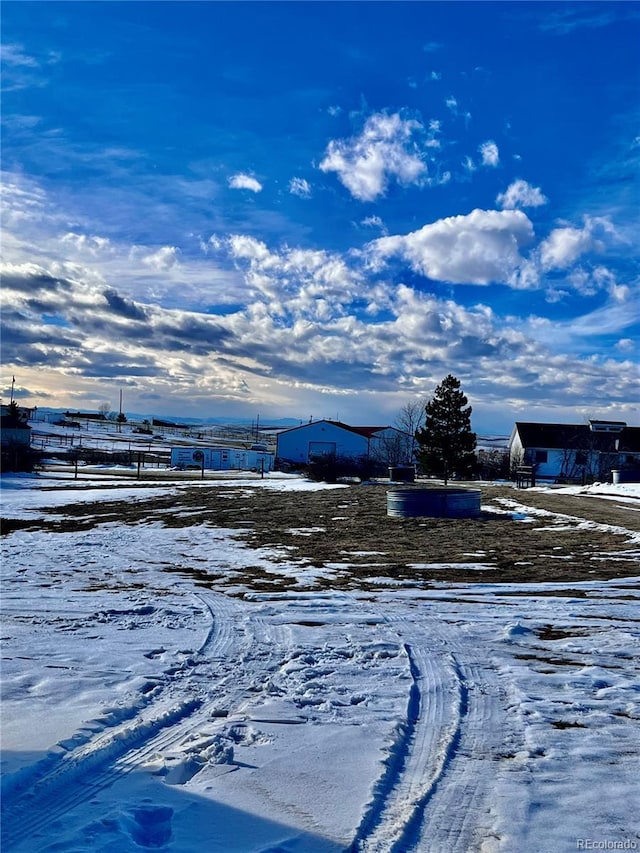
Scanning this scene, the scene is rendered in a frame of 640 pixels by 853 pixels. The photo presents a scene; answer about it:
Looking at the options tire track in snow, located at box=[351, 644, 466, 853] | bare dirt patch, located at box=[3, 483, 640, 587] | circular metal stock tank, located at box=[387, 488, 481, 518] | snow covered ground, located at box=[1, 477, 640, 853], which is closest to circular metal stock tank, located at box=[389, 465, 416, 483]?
bare dirt patch, located at box=[3, 483, 640, 587]

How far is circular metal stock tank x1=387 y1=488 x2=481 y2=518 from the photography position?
1809 centimetres

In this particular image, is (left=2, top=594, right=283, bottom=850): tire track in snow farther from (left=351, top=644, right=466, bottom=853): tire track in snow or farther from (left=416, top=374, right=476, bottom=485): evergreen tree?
(left=416, top=374, right=476, bottom=485): evergreen tree

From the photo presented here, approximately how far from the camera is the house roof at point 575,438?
49.8 m

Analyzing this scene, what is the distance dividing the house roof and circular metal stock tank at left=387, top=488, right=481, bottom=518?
1348 inches

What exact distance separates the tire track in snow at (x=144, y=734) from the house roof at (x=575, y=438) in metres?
47.7

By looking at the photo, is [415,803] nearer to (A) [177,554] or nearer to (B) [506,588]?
(B) [506,588]

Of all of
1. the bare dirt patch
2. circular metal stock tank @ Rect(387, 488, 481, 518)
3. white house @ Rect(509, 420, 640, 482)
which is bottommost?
the bare dirt patch

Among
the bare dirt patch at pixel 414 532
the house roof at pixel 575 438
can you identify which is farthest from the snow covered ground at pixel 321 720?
the house roof at pixel 575 438

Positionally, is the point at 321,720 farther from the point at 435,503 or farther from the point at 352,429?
the point at 352,429

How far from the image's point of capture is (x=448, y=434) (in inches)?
1478

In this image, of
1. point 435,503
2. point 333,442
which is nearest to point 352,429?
point 333,442

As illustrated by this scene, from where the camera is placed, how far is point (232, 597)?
8586 millimetres

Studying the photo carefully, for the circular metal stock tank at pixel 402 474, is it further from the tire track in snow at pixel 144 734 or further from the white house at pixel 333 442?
the tire track in snow at pixel 144 734

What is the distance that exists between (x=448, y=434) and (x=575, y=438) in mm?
18398
